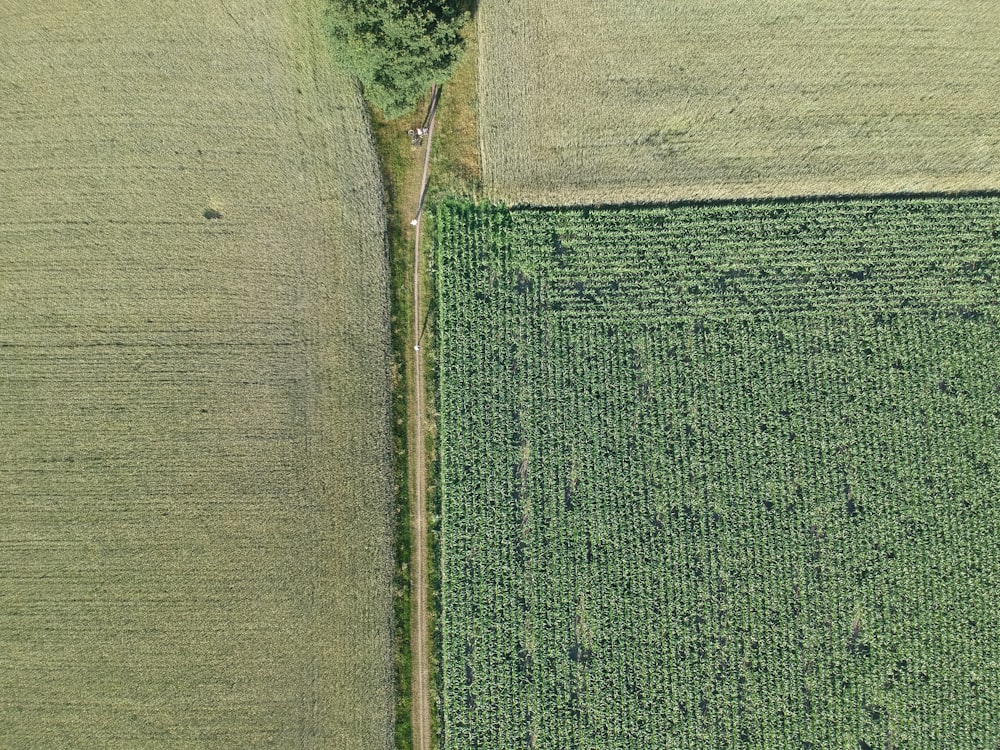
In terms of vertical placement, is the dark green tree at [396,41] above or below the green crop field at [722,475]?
above

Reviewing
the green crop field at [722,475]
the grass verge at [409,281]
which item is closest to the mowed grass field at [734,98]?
the grass verge at [409,281]

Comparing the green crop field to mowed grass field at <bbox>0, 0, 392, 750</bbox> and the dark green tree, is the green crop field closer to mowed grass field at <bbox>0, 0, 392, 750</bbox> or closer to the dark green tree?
mowed grass field at <bbox>0, 0, 392, 750</bbox>

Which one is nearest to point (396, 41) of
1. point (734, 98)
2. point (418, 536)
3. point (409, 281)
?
point (409, 281)

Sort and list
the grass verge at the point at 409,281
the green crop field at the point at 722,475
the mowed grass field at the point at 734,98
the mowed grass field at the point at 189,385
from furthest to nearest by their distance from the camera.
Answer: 1. the mowed grass field at the point at 734,98
2. the grass verge at the point at 409,281
3. the mowed grass field at the point at 189,385
4. the green crop field at the point at 722,475

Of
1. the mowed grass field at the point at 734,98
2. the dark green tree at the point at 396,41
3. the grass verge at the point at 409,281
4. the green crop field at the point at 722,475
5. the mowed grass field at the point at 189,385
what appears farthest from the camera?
the mowed grass field at the point at 734,98

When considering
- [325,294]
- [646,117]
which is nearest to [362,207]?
[325,294]

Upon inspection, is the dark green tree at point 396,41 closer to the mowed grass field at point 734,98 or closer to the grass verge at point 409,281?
the grass verge at point 409,281

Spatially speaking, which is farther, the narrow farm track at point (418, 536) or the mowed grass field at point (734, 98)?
the mowed grass field at point (734, 98)

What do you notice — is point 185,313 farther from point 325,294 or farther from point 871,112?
point 871,112
